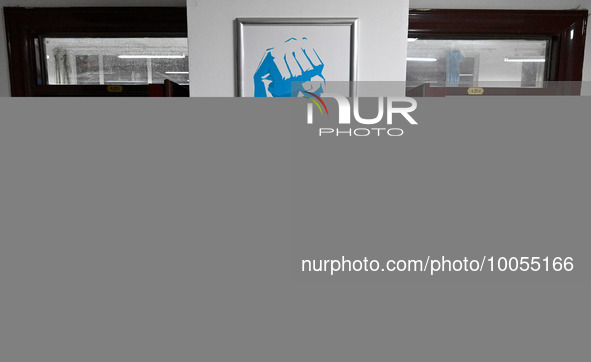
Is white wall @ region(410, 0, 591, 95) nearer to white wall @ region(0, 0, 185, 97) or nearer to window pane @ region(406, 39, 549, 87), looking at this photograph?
window pane @ region(406, 39, 549, 87)

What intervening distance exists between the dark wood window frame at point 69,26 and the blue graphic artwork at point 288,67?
0.77 meters

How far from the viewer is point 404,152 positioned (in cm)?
41

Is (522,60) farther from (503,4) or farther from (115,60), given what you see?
(115,60)

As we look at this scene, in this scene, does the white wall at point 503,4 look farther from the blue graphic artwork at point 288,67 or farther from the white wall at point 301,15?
the blue graphic artwork at point 288,67

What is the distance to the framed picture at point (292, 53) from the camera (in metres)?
1.44

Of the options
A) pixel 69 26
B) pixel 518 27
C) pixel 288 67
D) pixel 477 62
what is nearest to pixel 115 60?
pixel 69 26

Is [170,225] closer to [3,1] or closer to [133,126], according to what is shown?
[133,126]

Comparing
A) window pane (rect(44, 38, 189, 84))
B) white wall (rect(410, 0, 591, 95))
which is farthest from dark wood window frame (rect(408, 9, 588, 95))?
A: window pane (rect(44, 38, 189, 84))

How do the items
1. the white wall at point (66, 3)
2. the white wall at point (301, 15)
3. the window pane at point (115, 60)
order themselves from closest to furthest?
the white wall at point (301, 15) < the white wall at point (66, 3) < the window pane at point (115, 60)

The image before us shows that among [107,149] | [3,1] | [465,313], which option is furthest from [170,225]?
[3,1]

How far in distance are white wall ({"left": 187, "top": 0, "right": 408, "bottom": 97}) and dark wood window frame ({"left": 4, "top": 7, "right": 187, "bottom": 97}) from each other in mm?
623

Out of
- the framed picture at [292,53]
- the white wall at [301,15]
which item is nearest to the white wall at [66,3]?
the white wall at [301,15]

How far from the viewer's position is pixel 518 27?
1987 millimetres

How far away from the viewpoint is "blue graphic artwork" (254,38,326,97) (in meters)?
1.47
